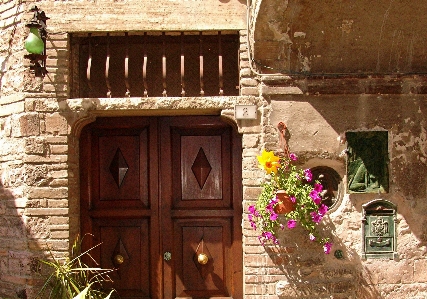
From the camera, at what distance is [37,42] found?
3574mm

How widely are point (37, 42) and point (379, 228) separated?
322 cm

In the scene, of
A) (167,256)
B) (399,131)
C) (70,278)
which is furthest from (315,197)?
(70,278)

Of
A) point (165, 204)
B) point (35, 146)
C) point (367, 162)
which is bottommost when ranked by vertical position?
point (165, 204)

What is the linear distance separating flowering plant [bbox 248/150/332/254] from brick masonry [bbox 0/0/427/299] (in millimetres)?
170

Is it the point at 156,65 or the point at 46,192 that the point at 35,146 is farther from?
the point at 156,65

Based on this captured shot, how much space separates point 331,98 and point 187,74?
1307 mm

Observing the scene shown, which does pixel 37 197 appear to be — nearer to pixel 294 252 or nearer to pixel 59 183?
pixel 59 183

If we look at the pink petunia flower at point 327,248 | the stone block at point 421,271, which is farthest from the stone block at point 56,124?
the stone block at point 421,271

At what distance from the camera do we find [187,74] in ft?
13.6

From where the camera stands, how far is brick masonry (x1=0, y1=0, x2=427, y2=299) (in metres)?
3.88

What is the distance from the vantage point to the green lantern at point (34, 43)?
3561mm

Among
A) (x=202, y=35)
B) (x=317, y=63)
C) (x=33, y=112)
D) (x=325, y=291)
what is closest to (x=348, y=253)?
(x=325, y=291)

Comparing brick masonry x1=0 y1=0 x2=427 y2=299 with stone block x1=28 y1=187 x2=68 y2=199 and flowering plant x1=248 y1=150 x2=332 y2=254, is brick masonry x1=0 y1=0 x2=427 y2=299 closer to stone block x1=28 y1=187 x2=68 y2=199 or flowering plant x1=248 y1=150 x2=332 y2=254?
stone block x1=28 y1=187 x2=68 y2=199

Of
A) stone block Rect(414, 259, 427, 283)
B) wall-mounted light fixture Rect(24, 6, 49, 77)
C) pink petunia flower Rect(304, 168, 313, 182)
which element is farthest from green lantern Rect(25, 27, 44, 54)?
stone block Rect(414, 259, 427, 283)
